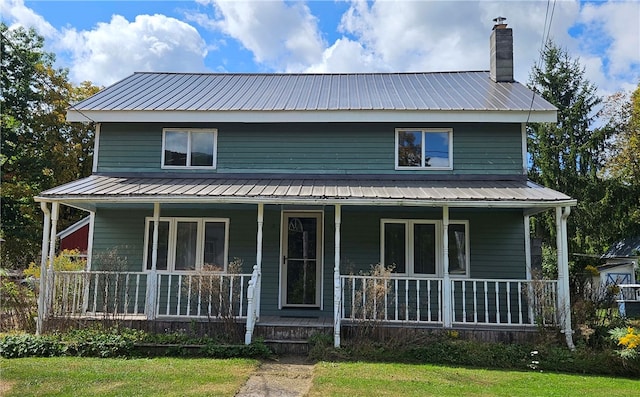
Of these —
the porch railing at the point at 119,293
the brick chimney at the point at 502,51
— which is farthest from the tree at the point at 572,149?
the porch railing at the point at 119,293

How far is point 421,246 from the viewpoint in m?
10.2

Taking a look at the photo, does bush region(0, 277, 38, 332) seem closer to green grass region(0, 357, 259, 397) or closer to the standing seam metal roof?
green grass region(0, 357, 259, 397)

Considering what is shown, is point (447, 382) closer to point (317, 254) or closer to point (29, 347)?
point (317, 254)

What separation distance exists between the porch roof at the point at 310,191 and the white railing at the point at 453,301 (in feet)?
4.63

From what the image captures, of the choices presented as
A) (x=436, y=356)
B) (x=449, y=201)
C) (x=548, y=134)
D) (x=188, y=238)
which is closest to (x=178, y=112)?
(x=188, y=238)

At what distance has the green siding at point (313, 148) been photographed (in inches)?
409

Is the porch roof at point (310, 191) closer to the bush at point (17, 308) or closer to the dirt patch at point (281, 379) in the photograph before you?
the bush at point (17, 308)

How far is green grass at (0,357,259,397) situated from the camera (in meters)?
5.72

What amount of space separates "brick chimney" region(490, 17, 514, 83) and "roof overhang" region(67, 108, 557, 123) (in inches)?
116

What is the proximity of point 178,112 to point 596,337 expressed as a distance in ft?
30.3

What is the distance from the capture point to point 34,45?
905 inches

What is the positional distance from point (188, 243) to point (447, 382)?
6.30m

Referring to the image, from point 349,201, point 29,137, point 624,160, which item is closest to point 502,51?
point 349,201

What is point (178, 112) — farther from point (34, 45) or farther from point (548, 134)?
point (548, 134)
